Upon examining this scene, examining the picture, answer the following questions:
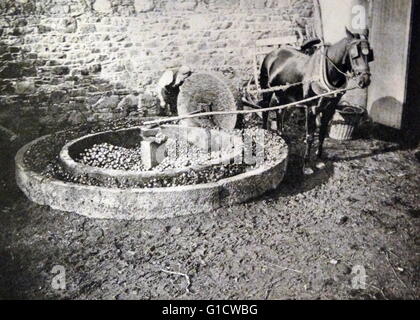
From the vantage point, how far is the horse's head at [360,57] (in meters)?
5.08

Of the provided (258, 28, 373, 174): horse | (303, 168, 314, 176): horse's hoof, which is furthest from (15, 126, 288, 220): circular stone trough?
(258, 28, 373, 174): horse

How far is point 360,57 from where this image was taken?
5.14 metres

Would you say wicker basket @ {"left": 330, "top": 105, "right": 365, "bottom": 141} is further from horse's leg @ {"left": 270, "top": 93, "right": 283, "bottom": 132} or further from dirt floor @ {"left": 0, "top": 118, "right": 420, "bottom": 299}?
dirt floor @ {"left": 0, "top": 118, "right": 420, "bottom": 299}

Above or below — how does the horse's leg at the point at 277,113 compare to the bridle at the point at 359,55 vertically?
below

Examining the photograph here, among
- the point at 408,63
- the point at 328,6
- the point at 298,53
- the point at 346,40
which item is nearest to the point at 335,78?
the point at 346,40

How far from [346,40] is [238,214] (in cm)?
293

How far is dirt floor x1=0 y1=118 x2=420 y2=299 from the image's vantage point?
3.48 meters

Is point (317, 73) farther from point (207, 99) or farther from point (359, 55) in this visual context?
point (207, 99)

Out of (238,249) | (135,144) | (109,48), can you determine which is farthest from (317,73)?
(109,48)

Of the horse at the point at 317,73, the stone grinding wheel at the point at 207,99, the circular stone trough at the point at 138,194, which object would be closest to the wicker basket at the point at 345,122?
the horse at the point at 317,73

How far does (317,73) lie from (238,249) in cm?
307

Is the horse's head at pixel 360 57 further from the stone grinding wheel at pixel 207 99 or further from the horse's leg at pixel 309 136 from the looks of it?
the stone grinding wheel at pixel 207 99

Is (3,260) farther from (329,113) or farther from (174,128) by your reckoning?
(329,113)

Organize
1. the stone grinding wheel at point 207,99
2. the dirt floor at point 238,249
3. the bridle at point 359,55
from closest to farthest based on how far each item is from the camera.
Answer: the dirt floor at point 238,249
the bridle at point 359,55
the stone grinding wheel at point 207,99
